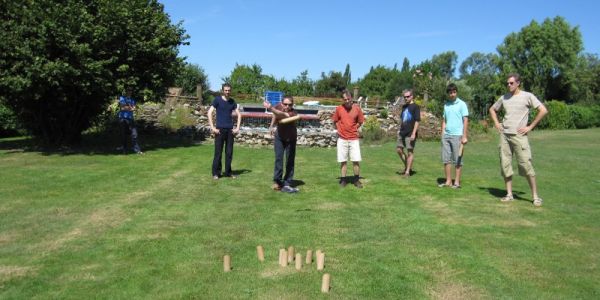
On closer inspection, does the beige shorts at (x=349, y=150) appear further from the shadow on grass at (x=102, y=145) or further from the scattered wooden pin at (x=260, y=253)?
the shadow on grass at (x=102, y=145)

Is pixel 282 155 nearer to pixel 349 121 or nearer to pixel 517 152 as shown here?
pixel 349 121

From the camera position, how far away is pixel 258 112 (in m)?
22.8

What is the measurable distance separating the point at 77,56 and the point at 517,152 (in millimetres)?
10503

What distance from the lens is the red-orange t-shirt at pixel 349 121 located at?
28.4ft

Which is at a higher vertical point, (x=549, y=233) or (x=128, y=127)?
(x=128, y=127)

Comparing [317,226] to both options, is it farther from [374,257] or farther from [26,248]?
[26,248]

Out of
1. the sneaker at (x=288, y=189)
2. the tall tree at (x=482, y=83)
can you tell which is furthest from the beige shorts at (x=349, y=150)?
the tall tree at (x=482, y=83)

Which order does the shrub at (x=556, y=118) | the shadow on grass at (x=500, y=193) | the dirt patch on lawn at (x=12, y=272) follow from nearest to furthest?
the dirt patch on lawn at (x=12, y=272) < the shadow on grass at (x=500, y=193) < the shrub at (x=556, y=118)

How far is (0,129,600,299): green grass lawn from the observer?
4289 millimetres

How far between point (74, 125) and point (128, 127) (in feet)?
7.64

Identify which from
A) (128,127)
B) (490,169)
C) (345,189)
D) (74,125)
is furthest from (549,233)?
(74,125)

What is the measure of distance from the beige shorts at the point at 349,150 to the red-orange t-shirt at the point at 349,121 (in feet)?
0.28

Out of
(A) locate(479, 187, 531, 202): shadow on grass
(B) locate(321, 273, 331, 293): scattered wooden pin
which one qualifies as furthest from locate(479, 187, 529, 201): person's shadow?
(B) locate(321, 273, 331, 293): scattered wooden pin

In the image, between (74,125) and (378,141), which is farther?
(378,141)
